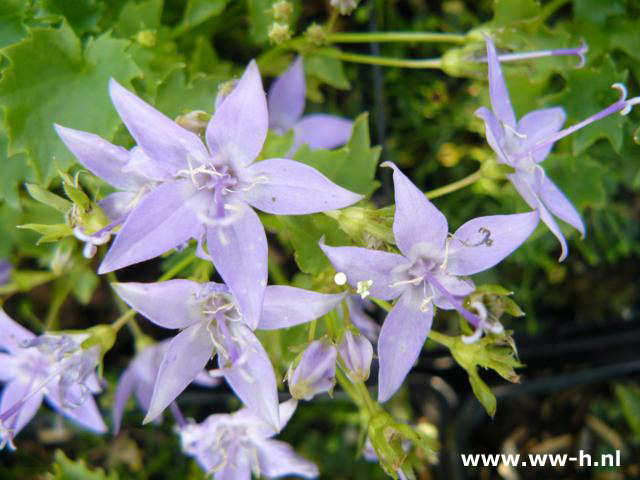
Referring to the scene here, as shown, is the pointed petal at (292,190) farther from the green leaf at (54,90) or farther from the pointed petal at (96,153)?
the green leaf at (54,90)

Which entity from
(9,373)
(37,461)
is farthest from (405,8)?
(37,461)

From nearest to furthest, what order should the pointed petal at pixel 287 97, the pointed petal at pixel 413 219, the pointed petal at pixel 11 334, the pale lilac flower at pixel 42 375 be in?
the pointed petal at pixel 413 219, the pale lilac flower at pixel 42 375, the pointed petal at pixel 11 334, the pointed petal at pixel 287 97

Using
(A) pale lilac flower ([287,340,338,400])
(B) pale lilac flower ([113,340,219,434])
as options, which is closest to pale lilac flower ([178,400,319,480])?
(B) pale lilac flower ([113,340,219,434])

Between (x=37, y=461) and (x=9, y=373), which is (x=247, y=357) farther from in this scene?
(x=37, y=461)

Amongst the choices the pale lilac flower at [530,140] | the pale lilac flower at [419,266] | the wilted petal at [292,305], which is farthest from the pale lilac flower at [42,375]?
the pale lilac flower at [530,140]

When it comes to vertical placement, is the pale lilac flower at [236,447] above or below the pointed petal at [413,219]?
below

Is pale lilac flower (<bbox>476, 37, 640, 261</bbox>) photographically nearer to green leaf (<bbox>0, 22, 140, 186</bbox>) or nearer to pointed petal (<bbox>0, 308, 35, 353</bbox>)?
green leaf (<bbox>0, 22, 140, 186</bbox>)
